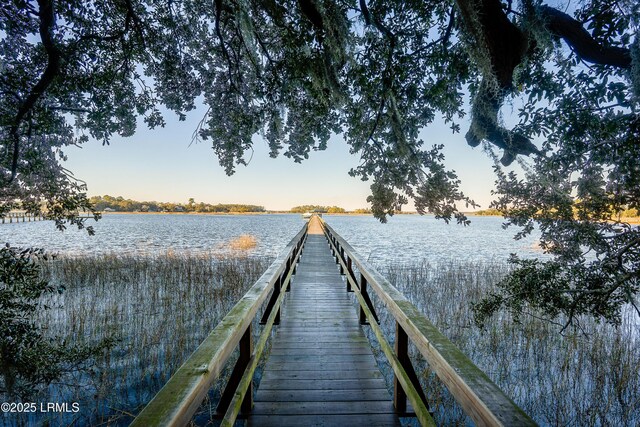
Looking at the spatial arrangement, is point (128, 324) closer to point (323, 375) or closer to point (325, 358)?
point (325, 358)

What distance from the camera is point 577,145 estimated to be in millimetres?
3451

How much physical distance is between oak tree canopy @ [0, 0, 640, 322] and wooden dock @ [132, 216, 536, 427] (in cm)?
182

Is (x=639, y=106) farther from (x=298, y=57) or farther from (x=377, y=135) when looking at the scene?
(x=298, y=57)

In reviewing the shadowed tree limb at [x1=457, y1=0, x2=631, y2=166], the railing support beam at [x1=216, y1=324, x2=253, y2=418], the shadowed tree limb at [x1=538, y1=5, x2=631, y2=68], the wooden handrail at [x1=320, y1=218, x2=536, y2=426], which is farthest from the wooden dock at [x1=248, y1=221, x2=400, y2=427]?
the shadowed tree limb at [x1=538, y1=5, x2=631, y2=68]

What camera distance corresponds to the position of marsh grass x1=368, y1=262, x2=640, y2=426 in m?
4.23

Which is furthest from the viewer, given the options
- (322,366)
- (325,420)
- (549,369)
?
(549,369)

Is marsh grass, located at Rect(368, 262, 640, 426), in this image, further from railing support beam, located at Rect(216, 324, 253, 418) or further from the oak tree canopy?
railing support beam, located at Rect(216, 324, 253, 418)

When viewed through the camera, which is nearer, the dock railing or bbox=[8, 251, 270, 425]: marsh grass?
the dock railing

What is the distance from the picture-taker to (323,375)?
129 inches

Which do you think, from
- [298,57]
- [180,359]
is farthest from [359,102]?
[180,359]

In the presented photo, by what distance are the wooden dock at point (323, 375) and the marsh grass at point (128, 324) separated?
121cm

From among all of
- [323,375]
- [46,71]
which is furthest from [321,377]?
[46,71]

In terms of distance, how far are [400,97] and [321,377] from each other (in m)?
3.73

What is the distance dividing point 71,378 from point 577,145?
8149 millimetres
